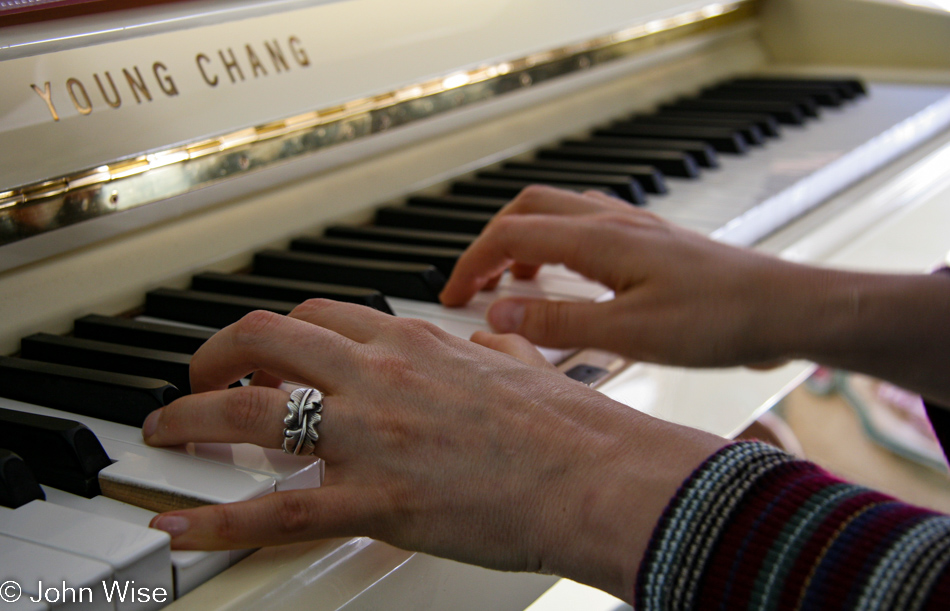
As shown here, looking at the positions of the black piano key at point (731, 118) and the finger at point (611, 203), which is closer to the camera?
the finger at point (611, 203)

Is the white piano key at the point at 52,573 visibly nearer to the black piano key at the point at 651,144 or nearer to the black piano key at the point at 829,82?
the black piano key at the point at 651,144

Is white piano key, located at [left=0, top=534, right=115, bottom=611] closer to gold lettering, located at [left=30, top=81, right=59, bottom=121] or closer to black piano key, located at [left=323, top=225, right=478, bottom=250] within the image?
gold lettering, located at [left=30, top=81, right=59, bottom=121]

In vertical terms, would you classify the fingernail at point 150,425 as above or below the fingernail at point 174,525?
above

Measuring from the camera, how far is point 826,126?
1719mm

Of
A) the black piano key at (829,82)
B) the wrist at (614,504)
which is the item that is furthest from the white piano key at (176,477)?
the black piano key at (829,82)

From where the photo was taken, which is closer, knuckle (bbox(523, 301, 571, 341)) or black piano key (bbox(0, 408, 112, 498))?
black piano key (bbox(0, 408, 112, 498))

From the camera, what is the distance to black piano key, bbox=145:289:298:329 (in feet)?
2.86

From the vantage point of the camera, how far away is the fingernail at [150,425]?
627mm

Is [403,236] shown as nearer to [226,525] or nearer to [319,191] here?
[319,191]

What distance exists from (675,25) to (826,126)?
39 centimetres

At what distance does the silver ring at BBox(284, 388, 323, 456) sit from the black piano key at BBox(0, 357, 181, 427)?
149mm

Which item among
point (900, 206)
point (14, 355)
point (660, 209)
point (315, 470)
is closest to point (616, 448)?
point (315, 470)

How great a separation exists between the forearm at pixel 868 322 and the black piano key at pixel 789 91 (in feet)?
3.60

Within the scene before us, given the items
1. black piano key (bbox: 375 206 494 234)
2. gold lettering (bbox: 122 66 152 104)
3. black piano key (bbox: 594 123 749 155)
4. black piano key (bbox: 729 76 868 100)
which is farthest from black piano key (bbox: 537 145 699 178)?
gold lettering (bbox: 122 66 152 104)
